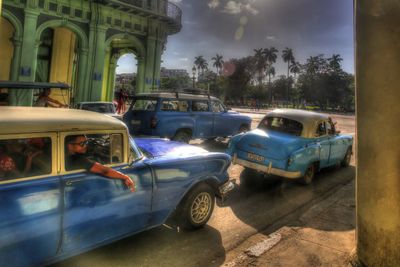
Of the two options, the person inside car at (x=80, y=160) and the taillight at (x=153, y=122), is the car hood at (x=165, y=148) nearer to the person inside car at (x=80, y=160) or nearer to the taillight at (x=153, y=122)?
the person inside car at (x=80, y=160)

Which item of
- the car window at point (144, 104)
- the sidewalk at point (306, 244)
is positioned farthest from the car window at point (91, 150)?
the car window at point (144, 104)

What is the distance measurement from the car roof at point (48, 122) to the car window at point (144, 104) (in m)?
5.91

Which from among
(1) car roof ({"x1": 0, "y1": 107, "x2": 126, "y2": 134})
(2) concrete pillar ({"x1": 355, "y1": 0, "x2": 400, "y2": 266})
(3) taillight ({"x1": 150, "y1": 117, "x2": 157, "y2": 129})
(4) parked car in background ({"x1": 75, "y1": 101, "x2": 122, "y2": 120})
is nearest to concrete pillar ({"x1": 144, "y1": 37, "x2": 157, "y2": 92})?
(4) parked car in background ({"x1": 75, "y1": 101, "x2": 122, "y2": 120})

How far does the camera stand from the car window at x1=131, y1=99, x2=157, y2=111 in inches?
382

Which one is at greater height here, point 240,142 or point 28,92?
point 28,92

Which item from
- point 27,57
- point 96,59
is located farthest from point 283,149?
point 96,59

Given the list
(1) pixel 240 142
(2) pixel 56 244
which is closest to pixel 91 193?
(2) pixel 56 244

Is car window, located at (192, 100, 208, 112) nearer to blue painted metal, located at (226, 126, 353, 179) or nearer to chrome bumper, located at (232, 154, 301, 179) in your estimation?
blue painted metal, located at (226, 126, 353, 179)

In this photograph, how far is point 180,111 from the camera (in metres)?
10.2

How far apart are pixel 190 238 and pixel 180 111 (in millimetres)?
6200

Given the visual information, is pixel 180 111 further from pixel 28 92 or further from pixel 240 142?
pixel 28 92

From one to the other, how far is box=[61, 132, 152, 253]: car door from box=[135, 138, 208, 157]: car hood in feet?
2.11

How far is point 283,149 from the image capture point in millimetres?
6746

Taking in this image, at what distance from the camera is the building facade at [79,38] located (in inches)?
583
